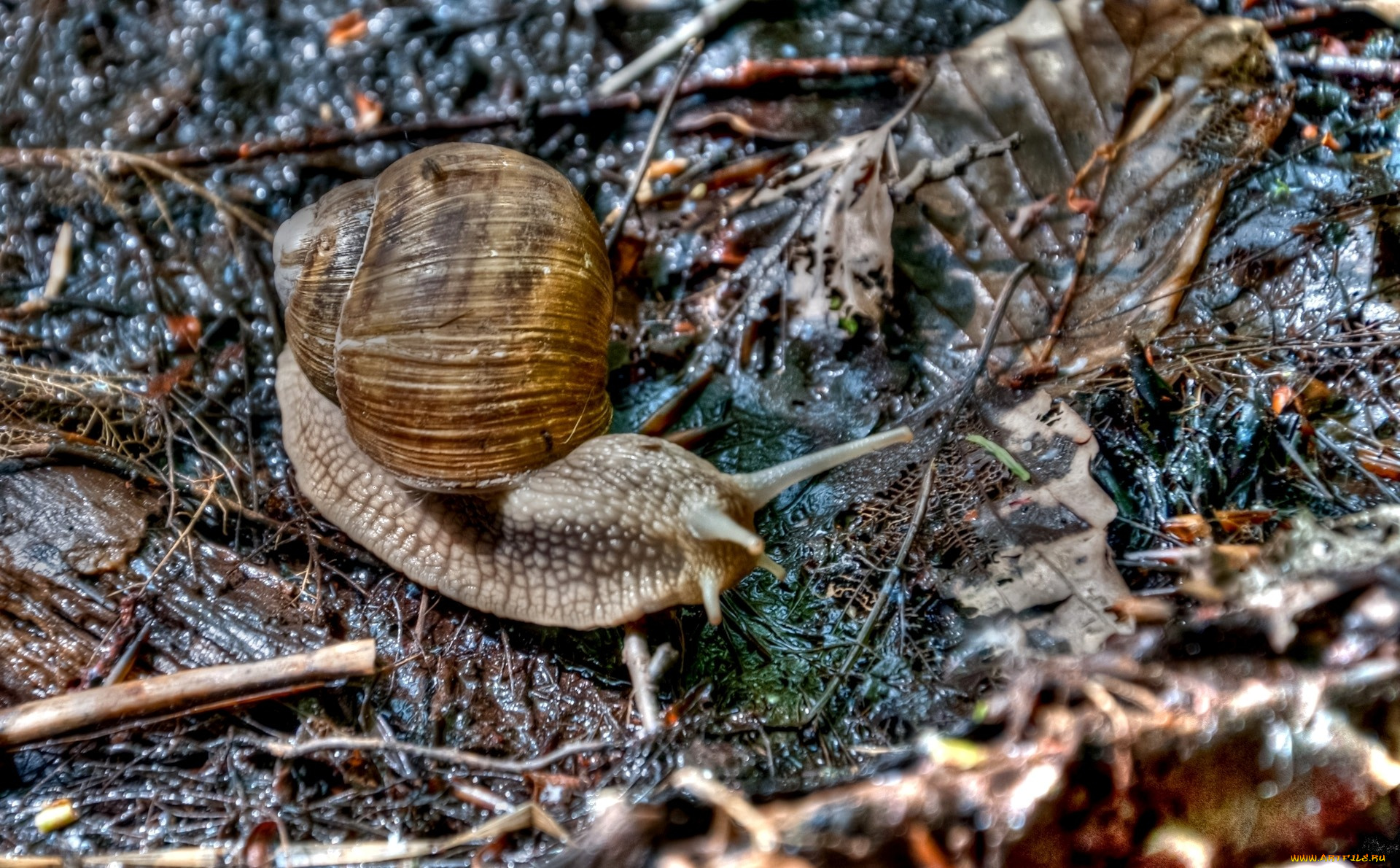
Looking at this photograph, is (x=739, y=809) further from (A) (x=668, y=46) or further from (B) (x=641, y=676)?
Answer: (A) (x=668, y=46)

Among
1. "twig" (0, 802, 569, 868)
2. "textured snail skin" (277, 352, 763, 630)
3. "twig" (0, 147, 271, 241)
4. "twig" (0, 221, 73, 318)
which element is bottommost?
"twig" (0, 802, 569, 868)

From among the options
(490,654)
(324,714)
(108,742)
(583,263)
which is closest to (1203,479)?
(583,263)

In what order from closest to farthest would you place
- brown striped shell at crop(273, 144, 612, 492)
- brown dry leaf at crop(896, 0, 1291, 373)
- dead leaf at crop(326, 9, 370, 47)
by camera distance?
brown striped shell at crop(273, 144, 612, 492)
brown dry leaf at crop(896, 0, 1291, 373)
dead leaf at crop(326, 9, 370, 47)

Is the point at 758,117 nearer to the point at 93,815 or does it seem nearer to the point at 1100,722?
the point at 1100,722

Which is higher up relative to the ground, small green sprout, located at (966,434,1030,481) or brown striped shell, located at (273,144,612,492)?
brown striped shell, located at (273,144,612,492)

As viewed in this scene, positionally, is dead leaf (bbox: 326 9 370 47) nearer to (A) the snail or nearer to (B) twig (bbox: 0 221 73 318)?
(B) twig (bbox: 0 221 73 318)

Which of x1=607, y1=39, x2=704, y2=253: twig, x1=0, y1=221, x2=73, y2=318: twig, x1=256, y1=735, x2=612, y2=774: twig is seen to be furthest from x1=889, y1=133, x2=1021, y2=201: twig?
x1=0, y1=221, x2=73, y2=318: twig
